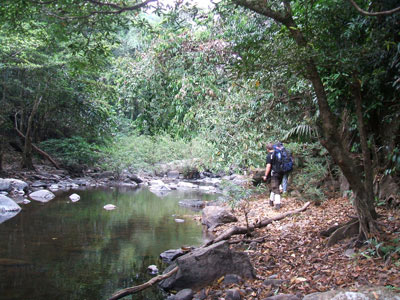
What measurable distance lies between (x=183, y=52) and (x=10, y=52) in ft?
26.7

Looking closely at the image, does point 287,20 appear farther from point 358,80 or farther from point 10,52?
point 10,52

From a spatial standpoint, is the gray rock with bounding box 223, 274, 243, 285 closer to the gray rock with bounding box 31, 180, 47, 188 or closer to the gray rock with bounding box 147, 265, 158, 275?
the gray rock with bounding box 147, 265, 158, 275

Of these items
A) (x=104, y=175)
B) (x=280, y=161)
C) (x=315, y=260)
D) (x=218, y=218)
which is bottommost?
(x=104, y=175)

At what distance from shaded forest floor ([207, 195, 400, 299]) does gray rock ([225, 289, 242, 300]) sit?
0.44 ft

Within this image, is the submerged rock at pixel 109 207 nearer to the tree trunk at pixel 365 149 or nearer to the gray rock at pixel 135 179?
the tree trunk at pixel 365 149

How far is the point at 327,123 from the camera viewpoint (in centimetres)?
487

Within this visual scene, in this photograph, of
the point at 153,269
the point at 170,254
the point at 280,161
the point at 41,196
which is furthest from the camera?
the point at 41,196

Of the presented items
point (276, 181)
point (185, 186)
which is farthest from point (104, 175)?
point (276, 181)

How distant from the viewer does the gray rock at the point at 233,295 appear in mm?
4621

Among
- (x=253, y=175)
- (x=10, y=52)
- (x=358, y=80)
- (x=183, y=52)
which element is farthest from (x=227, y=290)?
(x=10, y=52)

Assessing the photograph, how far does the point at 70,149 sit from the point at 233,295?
18595 millimetres

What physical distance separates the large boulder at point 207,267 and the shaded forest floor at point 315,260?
0.17 meters

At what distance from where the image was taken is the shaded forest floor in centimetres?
429

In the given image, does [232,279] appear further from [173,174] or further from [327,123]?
→ [173,174]
